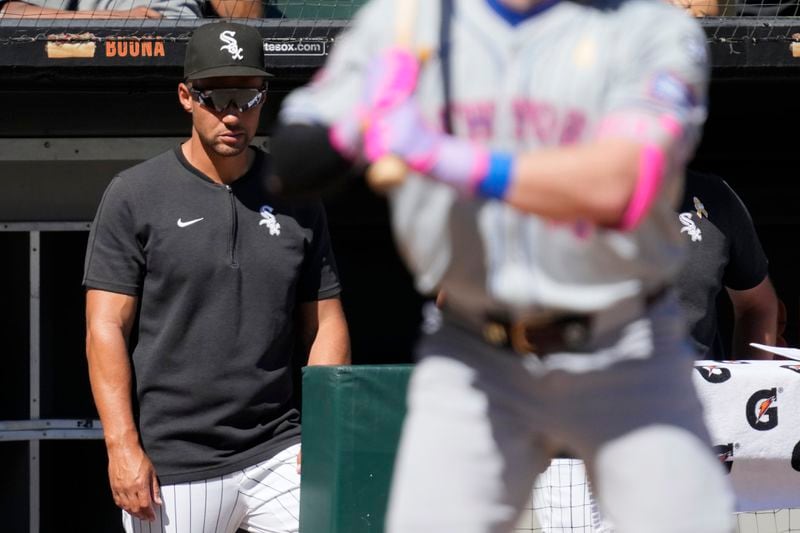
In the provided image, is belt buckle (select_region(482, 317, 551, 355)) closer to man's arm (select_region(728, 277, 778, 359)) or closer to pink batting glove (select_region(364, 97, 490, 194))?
pink batting glove (select_region(364, 97, 490, 194))

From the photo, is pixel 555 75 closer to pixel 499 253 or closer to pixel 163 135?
pixel 499 253

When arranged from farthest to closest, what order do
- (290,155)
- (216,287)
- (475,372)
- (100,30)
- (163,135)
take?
(163,135) < (100,30) < (216,287) < (475,372) < (290,155)

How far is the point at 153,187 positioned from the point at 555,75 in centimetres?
208

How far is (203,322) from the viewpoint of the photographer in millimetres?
3766

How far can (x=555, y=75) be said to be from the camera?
1999 millimetres

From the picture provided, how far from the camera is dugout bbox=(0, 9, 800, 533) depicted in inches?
184

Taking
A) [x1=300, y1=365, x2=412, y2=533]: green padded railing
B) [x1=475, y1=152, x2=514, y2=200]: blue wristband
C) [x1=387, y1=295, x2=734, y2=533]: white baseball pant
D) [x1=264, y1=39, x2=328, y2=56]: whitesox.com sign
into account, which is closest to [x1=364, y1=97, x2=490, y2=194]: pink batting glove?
[x1=475, y1=152, x2=514, y2=200]: blue wristband

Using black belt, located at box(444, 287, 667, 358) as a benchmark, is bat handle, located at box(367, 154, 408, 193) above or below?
above

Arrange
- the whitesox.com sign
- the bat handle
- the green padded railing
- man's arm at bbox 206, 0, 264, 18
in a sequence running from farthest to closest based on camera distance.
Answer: man's arm at bbox 206, 0, 264, 18, the whitesox.com sign, the green padded railing, the bat handle

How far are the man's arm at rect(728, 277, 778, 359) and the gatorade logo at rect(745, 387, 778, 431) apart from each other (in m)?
0.62

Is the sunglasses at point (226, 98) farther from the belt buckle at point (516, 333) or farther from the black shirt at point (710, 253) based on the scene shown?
the belt buckle at point (516, 333)

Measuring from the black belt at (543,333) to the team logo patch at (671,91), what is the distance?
1.10 feet

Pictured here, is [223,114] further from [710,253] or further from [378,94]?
[378,94]

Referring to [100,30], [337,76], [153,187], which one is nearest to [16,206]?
[100,30]
